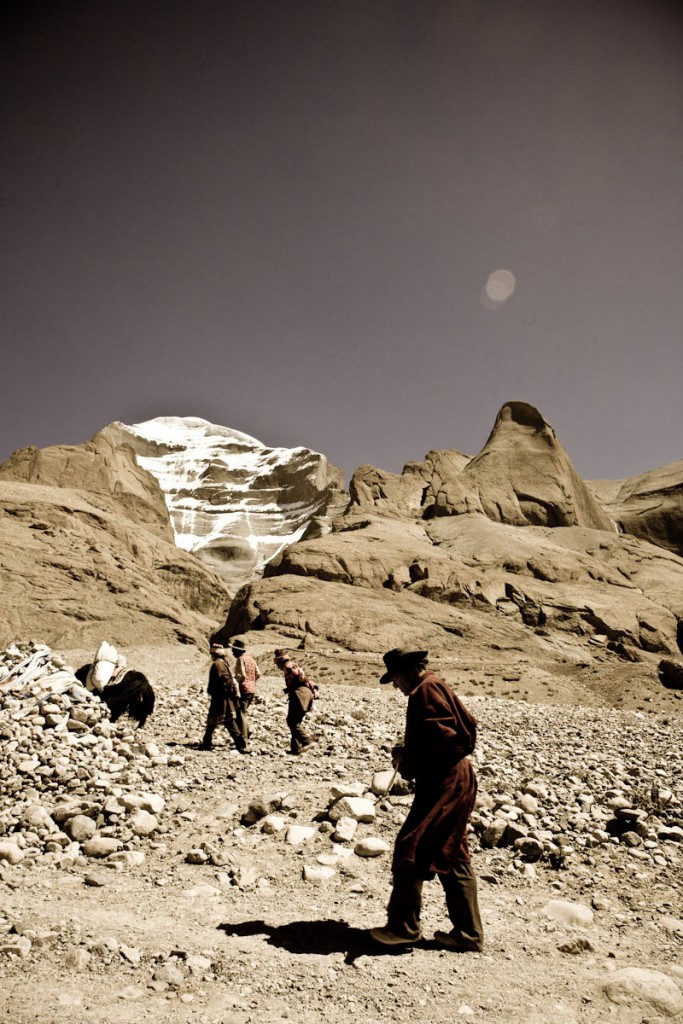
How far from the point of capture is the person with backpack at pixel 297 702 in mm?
9188

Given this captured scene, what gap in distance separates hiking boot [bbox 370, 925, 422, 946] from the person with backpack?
5392 mm

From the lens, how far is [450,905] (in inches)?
152

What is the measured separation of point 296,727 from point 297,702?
39 centimetres

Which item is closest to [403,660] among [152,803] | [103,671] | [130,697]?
[152,803]

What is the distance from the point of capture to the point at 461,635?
92.9 feet

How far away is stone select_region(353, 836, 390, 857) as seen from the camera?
5.42 m

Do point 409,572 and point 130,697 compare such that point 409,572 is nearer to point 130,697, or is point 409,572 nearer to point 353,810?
point 130,697

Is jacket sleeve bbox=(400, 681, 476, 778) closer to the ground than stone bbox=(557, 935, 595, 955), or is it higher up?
higher up

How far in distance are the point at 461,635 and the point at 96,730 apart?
885 inches

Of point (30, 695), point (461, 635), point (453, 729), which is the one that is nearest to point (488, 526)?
point (461, 635)

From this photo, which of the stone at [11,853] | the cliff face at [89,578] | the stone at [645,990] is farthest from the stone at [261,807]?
the cliff face at [89,578]

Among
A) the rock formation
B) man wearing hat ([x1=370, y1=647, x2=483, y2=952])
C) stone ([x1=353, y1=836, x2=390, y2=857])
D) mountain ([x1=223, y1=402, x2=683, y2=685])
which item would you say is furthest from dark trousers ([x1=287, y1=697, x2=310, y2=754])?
the rock formation

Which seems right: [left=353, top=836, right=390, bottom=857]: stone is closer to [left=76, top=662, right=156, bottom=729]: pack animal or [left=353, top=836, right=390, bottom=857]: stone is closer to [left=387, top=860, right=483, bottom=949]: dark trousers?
[left=387, top=860, right=483, bottom=949]: dark trousers

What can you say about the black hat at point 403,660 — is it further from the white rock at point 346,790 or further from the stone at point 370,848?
the white rock at point 346,790
